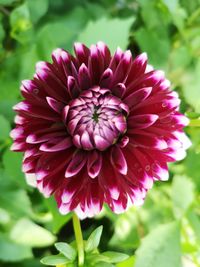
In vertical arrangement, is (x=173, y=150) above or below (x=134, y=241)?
above

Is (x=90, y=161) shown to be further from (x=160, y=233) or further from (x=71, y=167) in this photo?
(x=160, y=233)

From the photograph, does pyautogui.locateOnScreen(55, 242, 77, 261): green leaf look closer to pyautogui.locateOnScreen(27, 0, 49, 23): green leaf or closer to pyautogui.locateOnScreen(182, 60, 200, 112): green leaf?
pyautogui.locateOnScreen(182, 60, 200, 112): green leaf

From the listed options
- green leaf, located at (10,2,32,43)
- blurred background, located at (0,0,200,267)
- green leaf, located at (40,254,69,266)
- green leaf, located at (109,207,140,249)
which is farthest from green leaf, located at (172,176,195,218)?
green leaf, located at (10,2,32,43)

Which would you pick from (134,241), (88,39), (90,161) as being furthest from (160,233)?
(88,39)

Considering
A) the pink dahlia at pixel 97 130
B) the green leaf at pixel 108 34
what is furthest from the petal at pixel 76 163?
the green leaf at pixel 108 34

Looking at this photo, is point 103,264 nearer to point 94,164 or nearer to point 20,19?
point 94,164

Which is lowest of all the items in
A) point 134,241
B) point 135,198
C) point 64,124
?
point 134,241

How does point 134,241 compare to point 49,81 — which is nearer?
point 49,81

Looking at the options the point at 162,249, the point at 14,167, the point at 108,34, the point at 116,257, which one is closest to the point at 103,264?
the point at 116,257
